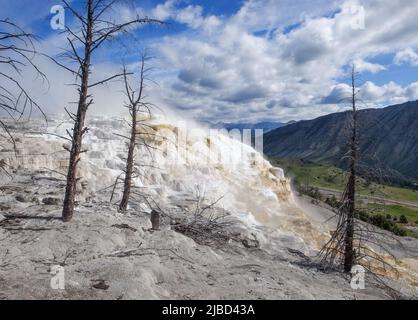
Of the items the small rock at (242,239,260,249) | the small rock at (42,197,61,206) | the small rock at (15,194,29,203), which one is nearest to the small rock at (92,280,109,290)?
the small rock at (242,239,260,249)

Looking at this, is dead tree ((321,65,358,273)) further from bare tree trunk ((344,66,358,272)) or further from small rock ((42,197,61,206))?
small rock ((42,197,61,206))

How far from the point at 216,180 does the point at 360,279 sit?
20300 mm

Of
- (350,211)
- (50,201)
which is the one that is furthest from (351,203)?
(50,201)

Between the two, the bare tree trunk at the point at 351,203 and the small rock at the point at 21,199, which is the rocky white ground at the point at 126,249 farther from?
the bare tree trunk at the point at 351,203

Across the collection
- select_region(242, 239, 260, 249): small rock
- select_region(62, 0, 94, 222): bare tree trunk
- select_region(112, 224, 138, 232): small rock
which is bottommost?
select_region(242, 239, 260, 249): small rock

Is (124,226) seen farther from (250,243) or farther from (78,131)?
(250,243)

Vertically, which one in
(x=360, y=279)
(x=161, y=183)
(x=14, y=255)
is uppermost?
(x=161, y=183)

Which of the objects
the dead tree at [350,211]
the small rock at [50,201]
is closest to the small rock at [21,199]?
the small rock at [50,201]

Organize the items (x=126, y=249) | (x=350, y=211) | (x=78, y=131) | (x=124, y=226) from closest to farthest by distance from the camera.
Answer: (x=126, y=249) < (x=78, y=131) < (x=124, y=226) < (x=350, y=211)

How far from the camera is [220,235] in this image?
2052 cm

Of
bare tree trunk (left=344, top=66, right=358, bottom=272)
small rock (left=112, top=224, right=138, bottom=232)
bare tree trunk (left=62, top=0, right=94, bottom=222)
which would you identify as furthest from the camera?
bare tree trunk (left=344, top=66, right=358, bottom=272)

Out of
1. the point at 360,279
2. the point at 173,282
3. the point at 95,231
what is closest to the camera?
the point at 173,282
